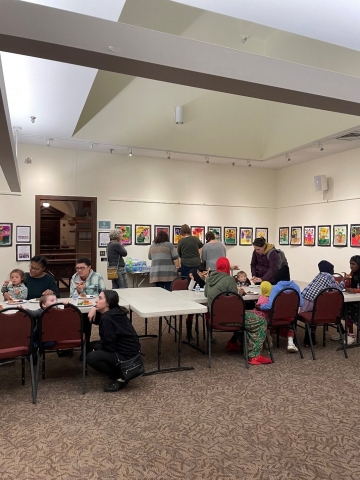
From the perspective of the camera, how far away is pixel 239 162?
371 inches

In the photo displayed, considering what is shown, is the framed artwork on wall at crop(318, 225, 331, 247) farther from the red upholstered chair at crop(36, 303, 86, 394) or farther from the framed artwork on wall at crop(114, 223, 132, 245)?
the red upholstered chair at crop(36, 303, 86, 394)

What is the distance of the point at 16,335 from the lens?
350 centimetres

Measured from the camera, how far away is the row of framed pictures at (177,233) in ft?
28.4

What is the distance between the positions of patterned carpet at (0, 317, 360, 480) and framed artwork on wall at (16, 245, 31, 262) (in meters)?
3.90

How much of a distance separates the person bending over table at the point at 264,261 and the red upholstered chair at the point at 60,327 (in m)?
3.07

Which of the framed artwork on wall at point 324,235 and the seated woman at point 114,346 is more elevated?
the framed artwork on wall at point 324,235

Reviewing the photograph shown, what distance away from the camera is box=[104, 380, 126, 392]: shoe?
3695 mm

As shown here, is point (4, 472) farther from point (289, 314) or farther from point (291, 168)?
point (291, 168)

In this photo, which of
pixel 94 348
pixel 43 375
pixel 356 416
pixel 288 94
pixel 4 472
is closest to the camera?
pixel 288 94

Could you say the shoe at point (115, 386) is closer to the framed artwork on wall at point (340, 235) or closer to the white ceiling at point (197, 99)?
the white ceiling at point (197, 99)

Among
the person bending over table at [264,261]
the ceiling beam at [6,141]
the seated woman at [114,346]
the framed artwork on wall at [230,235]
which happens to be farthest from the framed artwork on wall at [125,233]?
the seated woman at [114,346]

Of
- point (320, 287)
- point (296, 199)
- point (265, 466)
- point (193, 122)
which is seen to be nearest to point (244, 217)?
point (296, 199)

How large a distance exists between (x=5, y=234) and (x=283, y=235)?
6.75m

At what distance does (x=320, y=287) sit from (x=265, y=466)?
2951 millimetres
